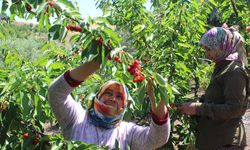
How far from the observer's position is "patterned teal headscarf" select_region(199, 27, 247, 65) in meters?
3.01

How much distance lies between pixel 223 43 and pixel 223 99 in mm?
416

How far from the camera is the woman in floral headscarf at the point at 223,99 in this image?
2.87 meters

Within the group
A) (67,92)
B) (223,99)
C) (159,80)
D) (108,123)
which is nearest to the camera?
(159,80)

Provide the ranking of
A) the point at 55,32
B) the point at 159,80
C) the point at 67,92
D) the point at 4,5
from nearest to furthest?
the point at 55,32
the point at 159,80
the point at 4,5
the point at 67,92

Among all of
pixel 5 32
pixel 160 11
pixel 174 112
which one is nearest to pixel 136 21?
pixel 160 11

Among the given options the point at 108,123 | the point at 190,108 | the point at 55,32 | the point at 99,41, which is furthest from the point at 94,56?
the point at 190,108

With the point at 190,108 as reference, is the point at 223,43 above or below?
above

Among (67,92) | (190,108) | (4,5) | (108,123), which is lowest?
(190,108)

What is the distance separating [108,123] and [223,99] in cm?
A: 108

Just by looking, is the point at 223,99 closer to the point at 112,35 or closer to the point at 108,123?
the point at 108,123

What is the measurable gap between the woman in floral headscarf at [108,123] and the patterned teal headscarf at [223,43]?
0.98 meters

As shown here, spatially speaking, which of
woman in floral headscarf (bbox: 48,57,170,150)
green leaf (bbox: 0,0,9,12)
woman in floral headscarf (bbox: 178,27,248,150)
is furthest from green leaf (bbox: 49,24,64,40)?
woman in floral headscarf (bbox: 178,27,248,150)

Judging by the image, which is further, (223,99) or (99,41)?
(223,99)

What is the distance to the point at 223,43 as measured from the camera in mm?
3023
